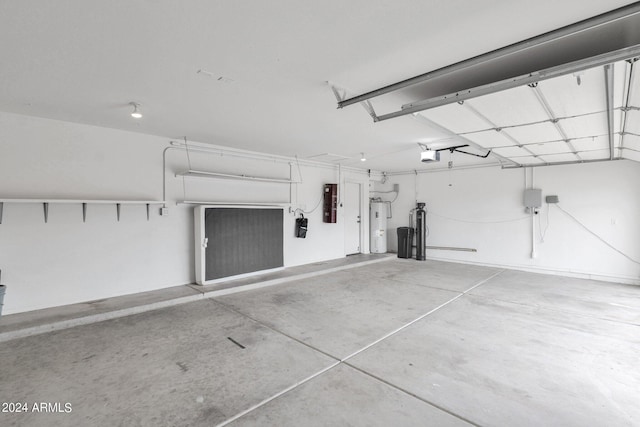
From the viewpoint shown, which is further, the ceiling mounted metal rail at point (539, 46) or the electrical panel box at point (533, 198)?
the electrical panel box at point (533, 198)

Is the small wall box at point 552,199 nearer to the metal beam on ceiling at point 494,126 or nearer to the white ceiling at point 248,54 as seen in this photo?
the metal beam on ceiling at point 494,126

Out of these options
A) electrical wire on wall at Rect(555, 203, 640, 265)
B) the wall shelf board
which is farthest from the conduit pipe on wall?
electrical wire on wall at Rect(555, 203, 640, 265)

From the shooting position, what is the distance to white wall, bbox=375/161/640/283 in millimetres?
5773

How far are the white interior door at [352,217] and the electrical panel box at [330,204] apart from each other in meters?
0.97

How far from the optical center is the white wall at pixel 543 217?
5.77 metres

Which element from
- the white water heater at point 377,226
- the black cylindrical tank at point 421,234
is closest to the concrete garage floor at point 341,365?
the black cylindrical tank at point 421,234

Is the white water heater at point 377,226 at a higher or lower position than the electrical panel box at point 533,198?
lower

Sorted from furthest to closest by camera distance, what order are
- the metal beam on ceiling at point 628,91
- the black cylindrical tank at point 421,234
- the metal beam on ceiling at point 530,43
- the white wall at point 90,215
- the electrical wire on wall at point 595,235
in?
the black cylindrical tank at point 421,234
the electrical wire on wall at point 595,235
the white wall at point 90,215
the metal beam on ceiling at point 628,91
the metal beam on ceiling at point 530,43

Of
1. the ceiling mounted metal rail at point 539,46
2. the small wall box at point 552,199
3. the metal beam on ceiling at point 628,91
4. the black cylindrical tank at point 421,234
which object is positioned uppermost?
the ceiling mounted metal rail at point 539,46

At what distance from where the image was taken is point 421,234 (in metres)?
8.30

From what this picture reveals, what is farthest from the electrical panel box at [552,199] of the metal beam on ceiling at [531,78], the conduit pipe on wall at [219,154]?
the metal beam on ceiling at [531,78]

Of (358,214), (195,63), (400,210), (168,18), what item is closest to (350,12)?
(168,18)

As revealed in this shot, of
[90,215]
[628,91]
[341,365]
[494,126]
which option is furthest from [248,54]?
[90,215]

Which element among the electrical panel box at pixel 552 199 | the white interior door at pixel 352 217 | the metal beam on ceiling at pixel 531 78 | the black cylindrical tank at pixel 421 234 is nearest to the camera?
the metal beam on ceiling at pixel 531 78
